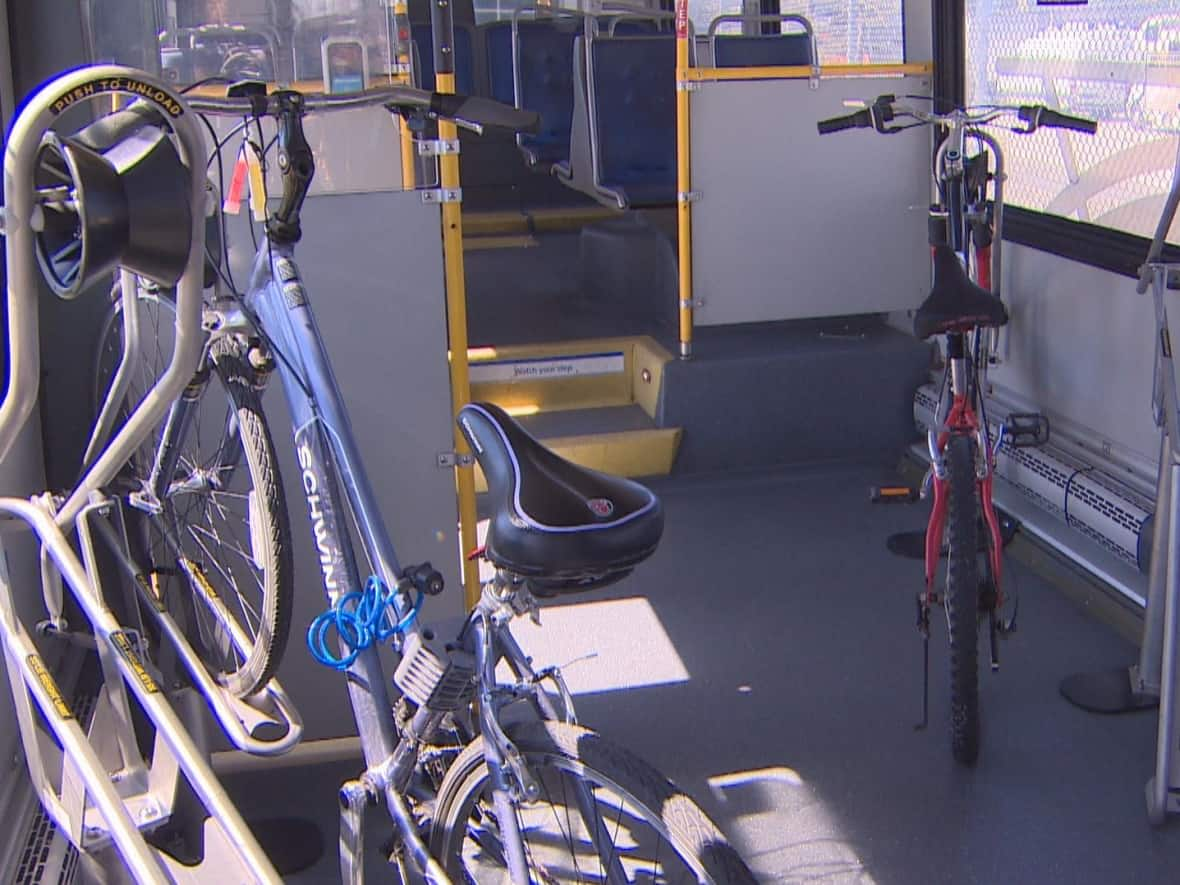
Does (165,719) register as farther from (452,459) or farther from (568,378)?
(568,378)

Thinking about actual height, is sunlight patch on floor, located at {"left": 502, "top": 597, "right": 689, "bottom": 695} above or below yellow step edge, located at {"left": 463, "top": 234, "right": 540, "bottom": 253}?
below

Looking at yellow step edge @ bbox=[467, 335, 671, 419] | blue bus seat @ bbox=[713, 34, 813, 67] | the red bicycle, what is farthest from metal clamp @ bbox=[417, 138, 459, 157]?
blue bus seat @ bbox=[713, 34, 813, 67]

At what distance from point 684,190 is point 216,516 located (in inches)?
104

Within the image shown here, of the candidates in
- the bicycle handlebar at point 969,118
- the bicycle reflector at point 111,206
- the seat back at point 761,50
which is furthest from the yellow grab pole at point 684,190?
the bicycle reflector at point 111,206

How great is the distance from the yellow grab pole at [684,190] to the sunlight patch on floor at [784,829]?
2.28 metres

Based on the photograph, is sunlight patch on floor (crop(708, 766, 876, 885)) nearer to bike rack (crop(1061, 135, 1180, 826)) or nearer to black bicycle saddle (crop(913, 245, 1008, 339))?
bike rack (crop(1061, 135, 1180, 826))

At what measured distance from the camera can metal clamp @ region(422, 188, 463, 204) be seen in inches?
109

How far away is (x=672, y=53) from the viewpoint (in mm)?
6059

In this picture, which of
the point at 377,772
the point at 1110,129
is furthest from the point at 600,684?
the point at 1110,129

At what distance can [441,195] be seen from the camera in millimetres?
2773

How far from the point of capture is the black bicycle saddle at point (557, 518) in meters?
1.67

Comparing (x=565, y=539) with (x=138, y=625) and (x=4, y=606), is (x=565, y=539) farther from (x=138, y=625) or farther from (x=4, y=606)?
(x=138, y=625)

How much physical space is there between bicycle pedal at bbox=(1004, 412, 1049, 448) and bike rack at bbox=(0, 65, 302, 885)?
8.54 ft

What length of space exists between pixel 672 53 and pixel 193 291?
464 centimetres
